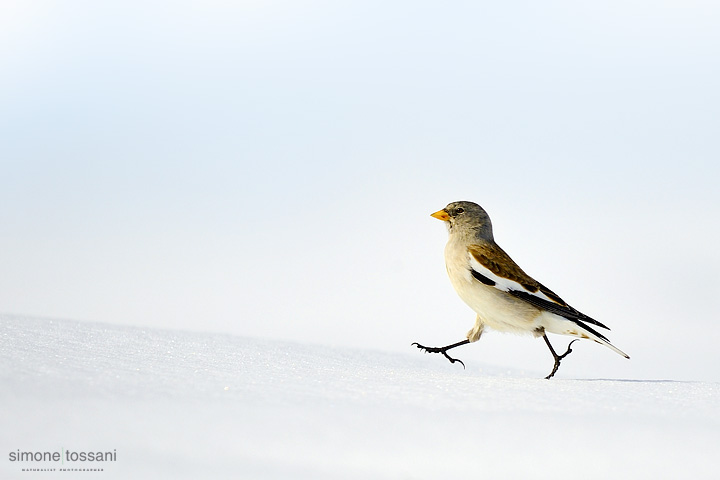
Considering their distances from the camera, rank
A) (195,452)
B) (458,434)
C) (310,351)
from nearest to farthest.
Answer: (195,452)
(458,434)
(310,351)

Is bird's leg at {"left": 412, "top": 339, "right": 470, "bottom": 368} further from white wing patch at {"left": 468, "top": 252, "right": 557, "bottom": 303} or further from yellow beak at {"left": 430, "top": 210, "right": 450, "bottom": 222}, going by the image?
yellow beak at {"left": 430, "top": 210, "right": 450, "bottom": 222}

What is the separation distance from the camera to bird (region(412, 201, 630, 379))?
20.4ft

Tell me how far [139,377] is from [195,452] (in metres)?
1.41

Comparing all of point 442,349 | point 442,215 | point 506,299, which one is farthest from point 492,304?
point 442,215

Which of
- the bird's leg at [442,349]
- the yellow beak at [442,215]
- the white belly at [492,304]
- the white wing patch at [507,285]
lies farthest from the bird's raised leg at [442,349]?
the yellow beak at [442,215]

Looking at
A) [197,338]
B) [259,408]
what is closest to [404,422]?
[259,408]

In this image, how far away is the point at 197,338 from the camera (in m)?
7.45

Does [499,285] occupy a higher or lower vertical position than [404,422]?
higher

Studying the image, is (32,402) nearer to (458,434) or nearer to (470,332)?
(458,434)

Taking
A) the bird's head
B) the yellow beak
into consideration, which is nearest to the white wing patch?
the bird's head

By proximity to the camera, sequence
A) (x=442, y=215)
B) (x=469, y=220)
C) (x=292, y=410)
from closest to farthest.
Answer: (x=292, y=410) < (x=469, y=220) < (x=442, y=215)

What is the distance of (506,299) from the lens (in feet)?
20.5

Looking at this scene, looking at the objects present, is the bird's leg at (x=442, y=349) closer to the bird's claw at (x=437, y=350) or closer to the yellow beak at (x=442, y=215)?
the bird's claw at (x=437, y=350)

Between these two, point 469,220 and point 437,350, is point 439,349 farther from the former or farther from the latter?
point 469,220
